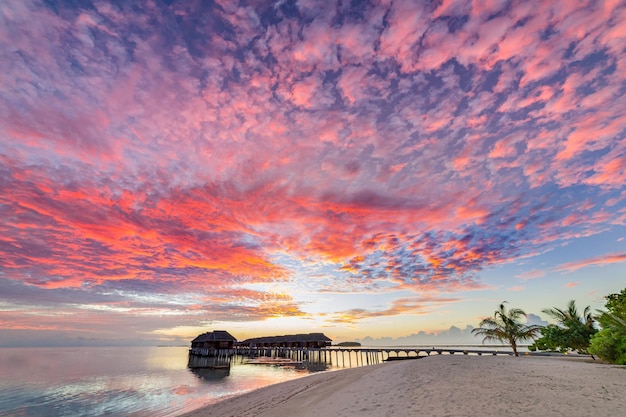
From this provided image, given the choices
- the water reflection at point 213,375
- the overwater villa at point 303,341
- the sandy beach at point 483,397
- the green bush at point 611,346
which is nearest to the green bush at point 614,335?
the green bush at point 611,346

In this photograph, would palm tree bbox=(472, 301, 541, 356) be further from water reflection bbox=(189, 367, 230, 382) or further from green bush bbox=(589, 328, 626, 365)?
water reflection bbox=(189, 367, 230, 382)

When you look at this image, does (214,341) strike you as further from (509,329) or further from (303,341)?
(509,329)

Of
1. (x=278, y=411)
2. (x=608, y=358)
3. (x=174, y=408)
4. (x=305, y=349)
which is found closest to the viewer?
(x=278, y=411)

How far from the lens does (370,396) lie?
45.2 ft

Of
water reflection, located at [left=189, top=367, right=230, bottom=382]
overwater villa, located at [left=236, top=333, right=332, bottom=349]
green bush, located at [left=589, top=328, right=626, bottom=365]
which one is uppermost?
green bush, located at [left=589, top=328, right=626, bottom=365]

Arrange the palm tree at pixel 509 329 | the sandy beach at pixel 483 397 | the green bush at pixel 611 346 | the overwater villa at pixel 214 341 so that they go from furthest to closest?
→ 1. the overwater villa at pixel 214 341
2. the palm tree at pixel 509 329
3. the green bush at pixel 611 346
4. the sandy beach at pixel 483 397

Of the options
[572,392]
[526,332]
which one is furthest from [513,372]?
[526,332]

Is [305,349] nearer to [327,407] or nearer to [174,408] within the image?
[174,408]

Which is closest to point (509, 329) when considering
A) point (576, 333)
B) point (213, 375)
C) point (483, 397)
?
point (576, 333)

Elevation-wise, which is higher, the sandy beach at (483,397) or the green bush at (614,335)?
the green bush at (614,335)

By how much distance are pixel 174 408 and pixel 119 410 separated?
4816mm

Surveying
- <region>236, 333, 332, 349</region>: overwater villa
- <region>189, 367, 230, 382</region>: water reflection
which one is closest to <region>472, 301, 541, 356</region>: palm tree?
<region>189, 367, 230, 382</region>: water reflection

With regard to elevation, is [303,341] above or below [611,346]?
below

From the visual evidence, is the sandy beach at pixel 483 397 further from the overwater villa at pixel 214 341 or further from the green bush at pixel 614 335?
the overwater villa at pixel 214 341
